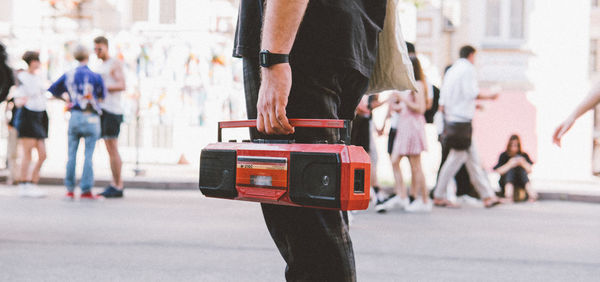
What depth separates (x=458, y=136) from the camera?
28.6 ft

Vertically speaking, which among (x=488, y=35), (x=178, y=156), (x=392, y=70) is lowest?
(x=178, y=156)

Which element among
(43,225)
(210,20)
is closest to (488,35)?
(210,20)

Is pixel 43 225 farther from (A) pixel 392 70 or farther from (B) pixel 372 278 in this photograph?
(A) pixel 392 70

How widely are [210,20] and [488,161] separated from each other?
303 inches

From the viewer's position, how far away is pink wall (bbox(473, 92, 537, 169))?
17750 mm

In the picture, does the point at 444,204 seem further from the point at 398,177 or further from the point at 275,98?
the point at 275,98

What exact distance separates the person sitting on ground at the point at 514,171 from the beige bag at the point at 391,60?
8129mm

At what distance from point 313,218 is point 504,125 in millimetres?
16607

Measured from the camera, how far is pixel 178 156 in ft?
60.0

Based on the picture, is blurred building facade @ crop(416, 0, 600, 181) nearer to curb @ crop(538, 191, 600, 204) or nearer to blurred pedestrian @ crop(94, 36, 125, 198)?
curb @ crop(538, 191, 600, 204)

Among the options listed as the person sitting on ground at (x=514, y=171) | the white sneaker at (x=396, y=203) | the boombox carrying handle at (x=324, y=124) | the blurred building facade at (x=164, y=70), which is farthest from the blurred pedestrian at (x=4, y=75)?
the blurred building facade at (x=164, y=70)

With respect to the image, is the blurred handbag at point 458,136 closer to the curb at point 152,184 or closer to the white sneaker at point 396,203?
the white sneaker at point 396,203

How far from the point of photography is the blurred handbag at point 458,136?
870 centimetres

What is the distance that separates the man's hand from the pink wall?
16.3 metres
